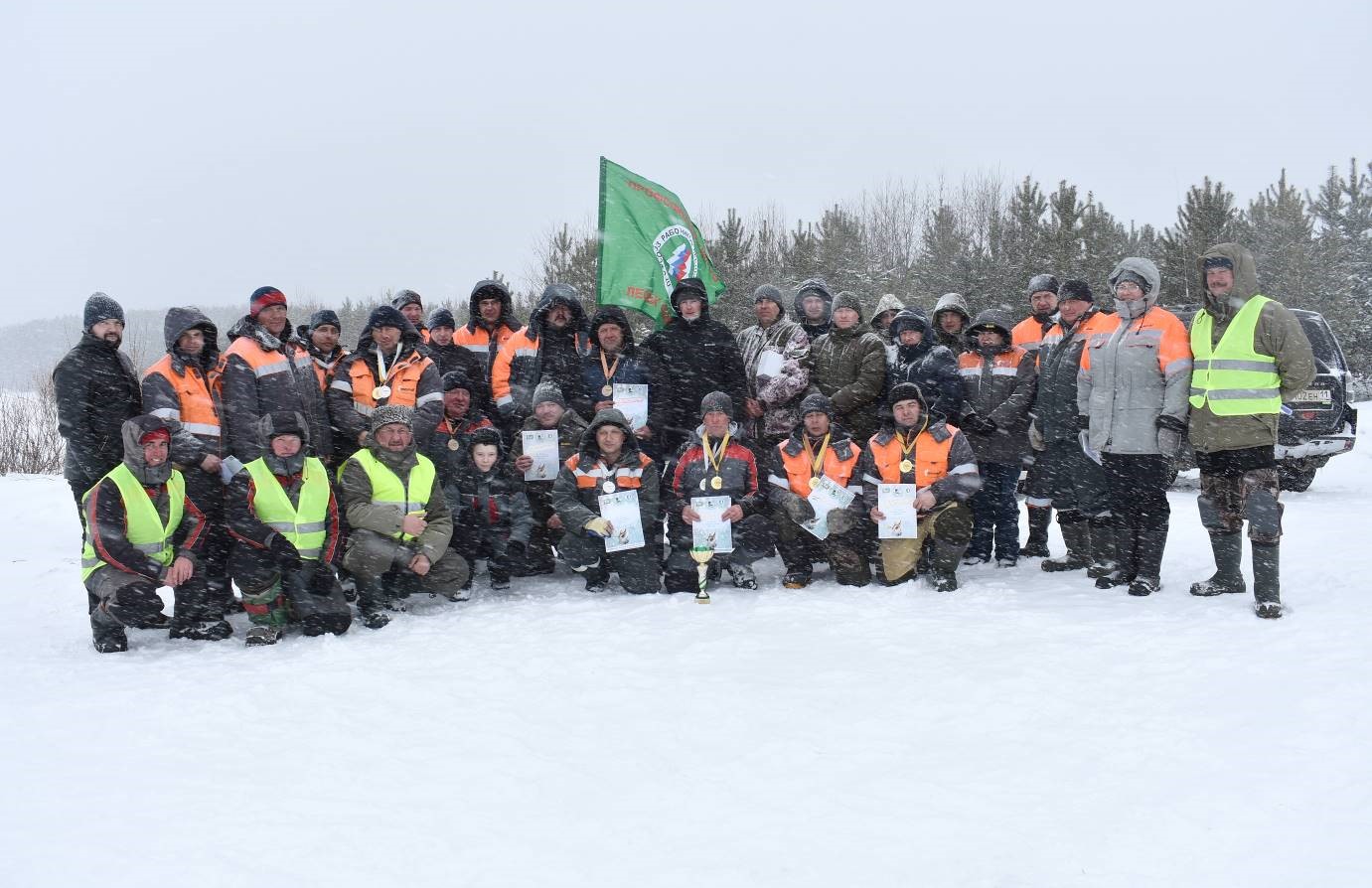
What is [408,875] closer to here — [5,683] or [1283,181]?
[5,683]

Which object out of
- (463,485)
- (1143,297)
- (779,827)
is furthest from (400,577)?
(1143,297)

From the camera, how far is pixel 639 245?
25.9ft

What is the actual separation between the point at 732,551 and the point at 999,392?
2.43 metres

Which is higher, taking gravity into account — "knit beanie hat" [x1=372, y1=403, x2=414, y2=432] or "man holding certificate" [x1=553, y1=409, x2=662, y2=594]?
"knit beanie hat" [x1=372, y1=403, x2=414, y2=432]

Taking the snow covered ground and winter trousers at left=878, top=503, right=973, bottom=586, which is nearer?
the snow covered ground

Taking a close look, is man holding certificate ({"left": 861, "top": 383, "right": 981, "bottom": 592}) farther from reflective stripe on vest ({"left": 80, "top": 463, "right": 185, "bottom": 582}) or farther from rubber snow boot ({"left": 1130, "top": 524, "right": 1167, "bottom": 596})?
reflective stripe on vest ({"left": 80, "top": 463, "right": 185, "bottom": 582})

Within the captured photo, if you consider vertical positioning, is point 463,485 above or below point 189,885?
above

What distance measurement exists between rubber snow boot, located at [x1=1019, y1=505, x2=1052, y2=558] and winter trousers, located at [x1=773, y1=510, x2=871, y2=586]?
1.50 meters

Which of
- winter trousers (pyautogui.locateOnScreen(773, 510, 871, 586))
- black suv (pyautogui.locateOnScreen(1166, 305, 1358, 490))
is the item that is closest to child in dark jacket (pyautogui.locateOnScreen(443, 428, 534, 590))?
winter trousers (pyautogui.locateOnScreen(773, 510, 871, 586))

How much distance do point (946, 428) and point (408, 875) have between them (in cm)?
480

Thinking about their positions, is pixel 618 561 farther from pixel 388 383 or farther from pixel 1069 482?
pixel 1069 482

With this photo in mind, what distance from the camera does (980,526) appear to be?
278 inches

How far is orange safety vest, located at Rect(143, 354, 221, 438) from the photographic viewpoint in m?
5.69

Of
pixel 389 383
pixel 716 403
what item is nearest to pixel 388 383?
pixel 389 383
